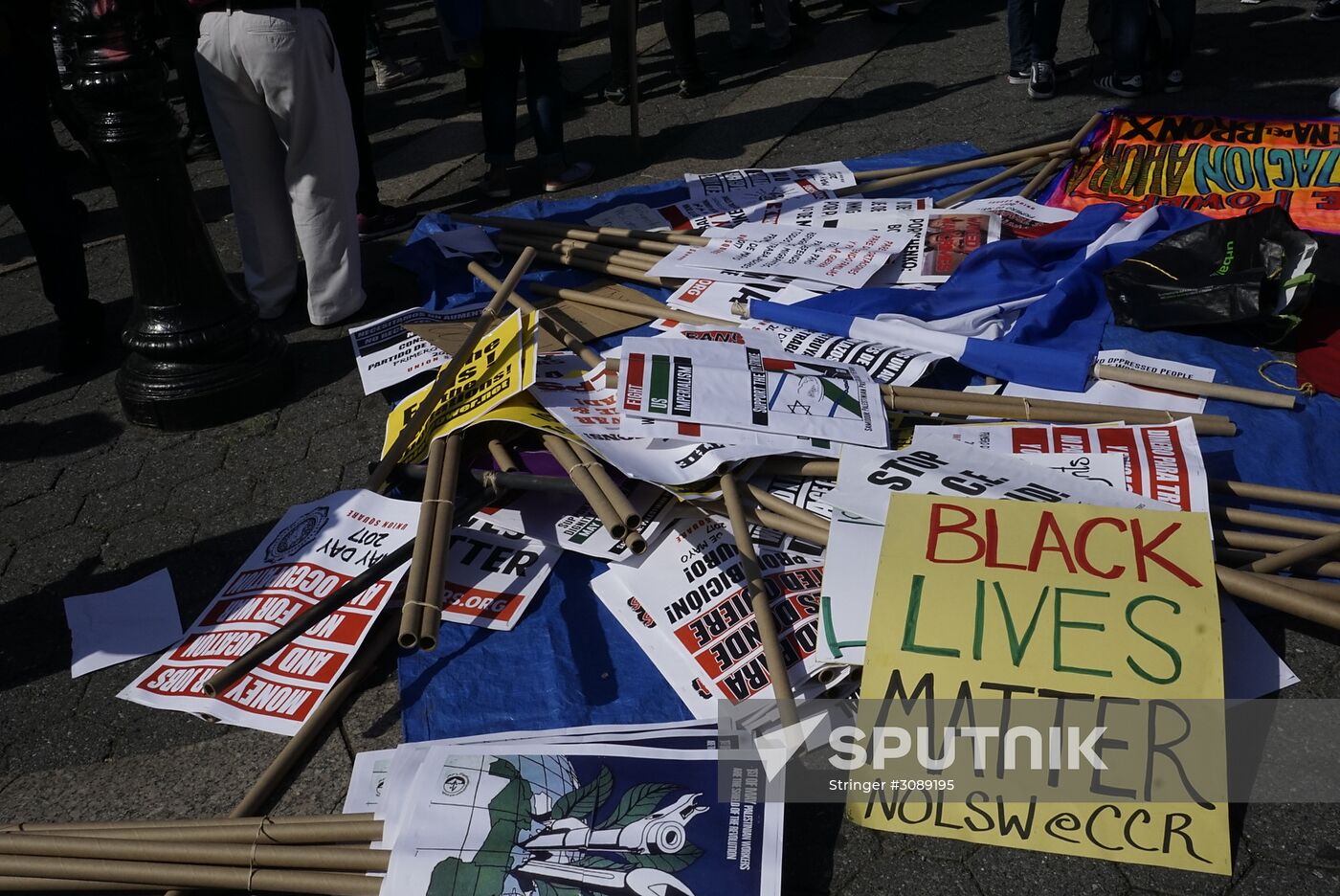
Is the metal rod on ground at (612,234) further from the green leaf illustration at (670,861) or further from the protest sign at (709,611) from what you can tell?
the green leaf illustration at (670,861)

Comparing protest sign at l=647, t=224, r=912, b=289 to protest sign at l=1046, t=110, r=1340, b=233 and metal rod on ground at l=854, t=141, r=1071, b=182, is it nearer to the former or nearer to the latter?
metal rod on ground at l=854, t=141, r=1071, b=182

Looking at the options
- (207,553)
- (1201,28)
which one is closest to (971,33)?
(1201,28)

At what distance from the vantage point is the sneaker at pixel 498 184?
17.6 ft

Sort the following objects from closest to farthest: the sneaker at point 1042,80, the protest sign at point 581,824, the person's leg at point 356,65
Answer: the protest sign at point 581,824
the person's leg at point 356,65
the sneaker at point 1042,80

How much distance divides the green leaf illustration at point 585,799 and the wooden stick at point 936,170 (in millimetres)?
3256

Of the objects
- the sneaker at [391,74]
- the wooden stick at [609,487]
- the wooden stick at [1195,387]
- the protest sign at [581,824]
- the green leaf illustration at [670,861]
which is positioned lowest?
the green leaf illustration at [670,861]

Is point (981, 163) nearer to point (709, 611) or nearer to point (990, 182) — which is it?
point (990, 182)

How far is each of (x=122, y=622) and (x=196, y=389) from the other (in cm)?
108

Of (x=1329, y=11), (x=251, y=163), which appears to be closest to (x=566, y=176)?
(x=251, y=163)

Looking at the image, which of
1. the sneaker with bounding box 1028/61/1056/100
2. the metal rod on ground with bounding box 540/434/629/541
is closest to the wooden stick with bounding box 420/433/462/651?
the metal rod on ground with bounding box 540/434/629/541

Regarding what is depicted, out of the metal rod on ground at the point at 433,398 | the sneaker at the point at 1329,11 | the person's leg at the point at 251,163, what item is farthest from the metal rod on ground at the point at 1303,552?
the sneaker at the point at 1329,11

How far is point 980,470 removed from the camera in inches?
102

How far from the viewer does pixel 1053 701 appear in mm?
2051

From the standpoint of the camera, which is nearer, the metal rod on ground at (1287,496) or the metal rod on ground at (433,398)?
the metal rod on ground at (1287,496)
